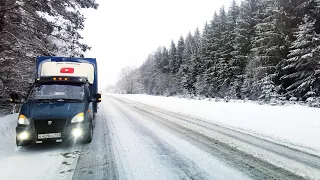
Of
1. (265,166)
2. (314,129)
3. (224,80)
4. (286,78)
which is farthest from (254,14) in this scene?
(265,166)

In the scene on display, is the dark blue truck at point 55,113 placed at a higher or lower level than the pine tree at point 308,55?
lower

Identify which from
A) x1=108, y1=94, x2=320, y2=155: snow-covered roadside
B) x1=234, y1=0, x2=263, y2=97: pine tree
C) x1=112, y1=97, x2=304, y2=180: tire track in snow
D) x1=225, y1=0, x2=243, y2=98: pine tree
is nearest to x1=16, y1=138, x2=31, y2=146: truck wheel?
x1=112, y1=97, x2=304, y2=180: tire track in snow

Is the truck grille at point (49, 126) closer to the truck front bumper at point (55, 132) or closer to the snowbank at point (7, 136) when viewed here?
the truck front bumper at point (55, 132)

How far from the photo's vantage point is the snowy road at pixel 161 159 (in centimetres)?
449

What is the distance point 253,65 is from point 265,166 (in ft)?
81.3

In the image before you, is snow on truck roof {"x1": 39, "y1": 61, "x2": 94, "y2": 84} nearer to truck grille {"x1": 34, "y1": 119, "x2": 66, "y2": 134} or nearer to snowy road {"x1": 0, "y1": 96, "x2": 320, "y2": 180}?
snowy road {"x1": 0, "y1": 96, "x2": 320, "y2": 180}

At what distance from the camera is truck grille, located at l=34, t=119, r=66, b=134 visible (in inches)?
240

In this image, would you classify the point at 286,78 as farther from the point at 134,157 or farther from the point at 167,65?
the point at 167,65

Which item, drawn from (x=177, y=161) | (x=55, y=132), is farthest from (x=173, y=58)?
(x=177, y=161)

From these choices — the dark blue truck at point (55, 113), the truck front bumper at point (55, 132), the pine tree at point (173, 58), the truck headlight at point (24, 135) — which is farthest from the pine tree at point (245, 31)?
the truck headlight at point (24, 135)

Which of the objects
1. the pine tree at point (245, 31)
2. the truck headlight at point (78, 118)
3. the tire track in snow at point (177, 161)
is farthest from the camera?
the pine tree at point (245, 31)

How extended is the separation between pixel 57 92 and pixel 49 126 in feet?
5.29

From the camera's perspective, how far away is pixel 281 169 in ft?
15.6

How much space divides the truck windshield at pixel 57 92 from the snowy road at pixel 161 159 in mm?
1379
